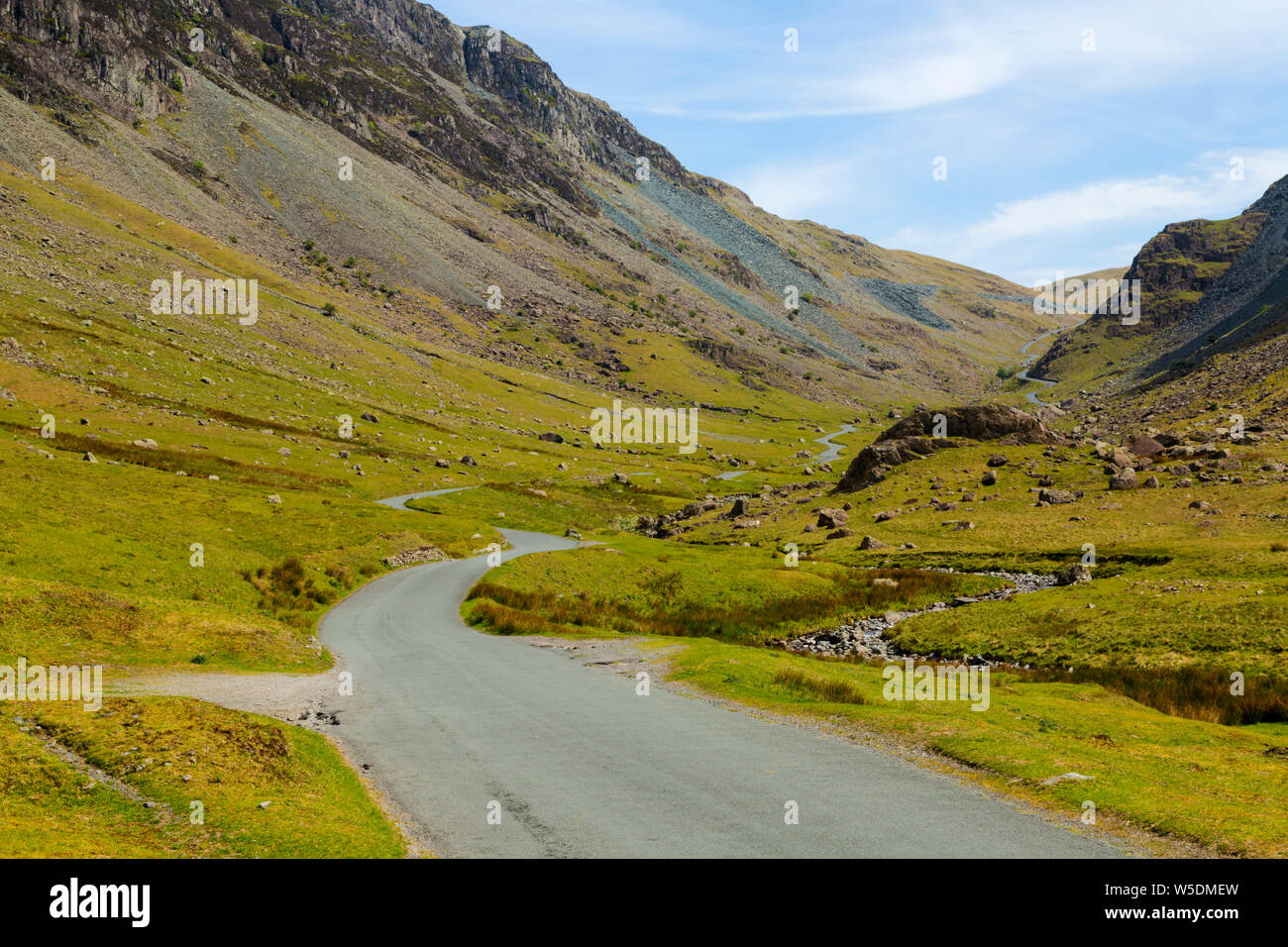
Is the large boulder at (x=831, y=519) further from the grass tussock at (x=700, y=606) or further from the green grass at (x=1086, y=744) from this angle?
the green grass at (x=1086, y=744)

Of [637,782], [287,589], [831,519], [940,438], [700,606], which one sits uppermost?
[940,438]

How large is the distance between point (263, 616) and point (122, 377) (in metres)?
99.6

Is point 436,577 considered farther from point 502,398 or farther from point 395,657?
point 502,398

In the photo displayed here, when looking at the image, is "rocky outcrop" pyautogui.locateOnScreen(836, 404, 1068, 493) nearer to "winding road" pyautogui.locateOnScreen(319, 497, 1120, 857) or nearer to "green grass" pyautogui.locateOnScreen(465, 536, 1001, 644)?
"green grass" pyautogui.locateOnScreen(465, 536, 1001, 644)

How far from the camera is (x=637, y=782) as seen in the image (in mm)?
18766

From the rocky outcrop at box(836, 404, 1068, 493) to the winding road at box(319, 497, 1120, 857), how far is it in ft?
284

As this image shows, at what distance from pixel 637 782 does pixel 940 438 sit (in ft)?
354

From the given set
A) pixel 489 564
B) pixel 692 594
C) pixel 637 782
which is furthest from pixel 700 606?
→ pixel 637 782

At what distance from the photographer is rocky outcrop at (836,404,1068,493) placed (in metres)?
111

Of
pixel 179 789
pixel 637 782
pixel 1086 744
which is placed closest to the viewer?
pixel 179 789

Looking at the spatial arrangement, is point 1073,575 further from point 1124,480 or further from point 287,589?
point 287,589

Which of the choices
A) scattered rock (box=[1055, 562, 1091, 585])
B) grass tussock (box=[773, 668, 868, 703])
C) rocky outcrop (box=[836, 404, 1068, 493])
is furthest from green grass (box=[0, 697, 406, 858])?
rocky outcrop (box=[836, 404, 1068, 493])
